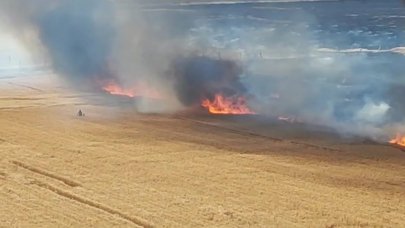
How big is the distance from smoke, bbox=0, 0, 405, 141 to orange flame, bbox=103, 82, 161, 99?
0.68 feet

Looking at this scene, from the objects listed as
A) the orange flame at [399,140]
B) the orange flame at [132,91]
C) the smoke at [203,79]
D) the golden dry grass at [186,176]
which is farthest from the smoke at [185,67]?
the golden dry grass at [186,176]

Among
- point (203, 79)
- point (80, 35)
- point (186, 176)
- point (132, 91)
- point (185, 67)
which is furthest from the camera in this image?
point (80, 35)

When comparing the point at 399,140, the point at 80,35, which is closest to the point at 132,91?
the point at 80,35

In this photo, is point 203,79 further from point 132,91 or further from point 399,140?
point 399,140

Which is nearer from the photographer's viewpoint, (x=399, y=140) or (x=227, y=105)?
(x=399, y=140)

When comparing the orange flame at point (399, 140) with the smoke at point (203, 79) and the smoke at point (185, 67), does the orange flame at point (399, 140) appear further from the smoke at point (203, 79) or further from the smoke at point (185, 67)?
the smoke at point (203, 79)

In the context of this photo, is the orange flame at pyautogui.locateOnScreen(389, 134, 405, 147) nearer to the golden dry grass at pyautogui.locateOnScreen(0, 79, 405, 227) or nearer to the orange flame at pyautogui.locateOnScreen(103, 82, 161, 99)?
the golden dry grass at pyautogui.locateOnScreen(0, 79, 405, 227)

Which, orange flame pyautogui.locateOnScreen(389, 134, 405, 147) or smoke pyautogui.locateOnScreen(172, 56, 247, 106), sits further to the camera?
smoke pyautogui.locateOnScreen(172, 56, 247, 106)

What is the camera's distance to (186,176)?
15.2 m

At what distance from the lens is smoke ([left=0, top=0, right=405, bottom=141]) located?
84.2ft

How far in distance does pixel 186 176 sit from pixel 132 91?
587 inches

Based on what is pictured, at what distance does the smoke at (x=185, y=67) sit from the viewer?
84.2ft

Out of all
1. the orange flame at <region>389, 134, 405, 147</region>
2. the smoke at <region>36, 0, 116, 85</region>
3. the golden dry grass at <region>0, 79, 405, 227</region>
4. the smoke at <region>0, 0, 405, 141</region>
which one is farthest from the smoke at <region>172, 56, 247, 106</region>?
the orange flame at <region>389, 134, 405, 147</region>

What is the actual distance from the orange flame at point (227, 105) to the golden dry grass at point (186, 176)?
2865 millimetres
